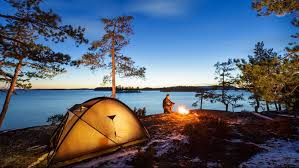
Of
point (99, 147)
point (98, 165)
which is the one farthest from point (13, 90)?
point (98, 165)

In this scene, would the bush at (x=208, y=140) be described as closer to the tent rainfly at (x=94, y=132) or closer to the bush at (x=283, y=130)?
the tent rainfly at (x=94, y=132)

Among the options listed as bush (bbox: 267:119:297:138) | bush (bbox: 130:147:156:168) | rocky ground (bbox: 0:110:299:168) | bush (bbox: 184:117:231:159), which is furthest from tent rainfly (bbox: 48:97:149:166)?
bush (bbox: 267:119:297:138)

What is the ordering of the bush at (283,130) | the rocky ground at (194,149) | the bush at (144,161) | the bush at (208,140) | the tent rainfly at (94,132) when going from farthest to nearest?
the bush at (283,130)
the bush at (208,140)
the tent rainfly at (94,132)
the rocky ground at (194,149)
the bush at (144,161)

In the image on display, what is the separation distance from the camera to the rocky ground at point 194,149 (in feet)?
23.7

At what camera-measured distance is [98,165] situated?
7.16m

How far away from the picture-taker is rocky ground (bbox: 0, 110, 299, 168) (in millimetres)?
7221

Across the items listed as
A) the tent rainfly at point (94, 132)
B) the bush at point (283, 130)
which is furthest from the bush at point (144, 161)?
the bush at point (283, 130)

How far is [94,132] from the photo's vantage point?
27.5 ft

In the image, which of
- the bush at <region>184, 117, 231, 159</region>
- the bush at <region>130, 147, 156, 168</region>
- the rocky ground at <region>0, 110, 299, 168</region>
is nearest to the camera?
the bush at <region>130, 147, 156, 168</region>

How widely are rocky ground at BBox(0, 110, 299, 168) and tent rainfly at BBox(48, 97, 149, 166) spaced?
1.33 ft

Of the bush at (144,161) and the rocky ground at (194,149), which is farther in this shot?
the rocky ground at (194,149)

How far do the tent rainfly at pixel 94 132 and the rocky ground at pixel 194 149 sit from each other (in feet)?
1.33

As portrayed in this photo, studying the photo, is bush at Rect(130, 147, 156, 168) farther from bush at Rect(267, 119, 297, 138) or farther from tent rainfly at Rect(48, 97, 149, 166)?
bush at Rect(267, 119, 297, 138)

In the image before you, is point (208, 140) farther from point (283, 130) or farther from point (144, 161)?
point (283, 130)
